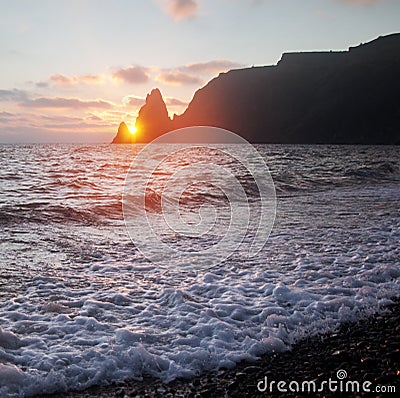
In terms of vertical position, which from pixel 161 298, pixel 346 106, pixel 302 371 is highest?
pixel 346 106

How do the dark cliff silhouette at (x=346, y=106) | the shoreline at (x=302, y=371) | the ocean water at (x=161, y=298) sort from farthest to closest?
the dark cliff silhouette at (x=346, y=106), the ocean water at (x=161, y=298), the shoreline at (x=302, y=371)

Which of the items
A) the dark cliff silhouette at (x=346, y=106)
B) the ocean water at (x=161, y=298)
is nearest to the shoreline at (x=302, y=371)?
the ocean water at (x=161, y=298)

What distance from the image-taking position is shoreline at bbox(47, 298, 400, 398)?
335 centimetres

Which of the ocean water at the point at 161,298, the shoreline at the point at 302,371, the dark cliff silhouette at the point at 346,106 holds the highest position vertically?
the dark cliff silhouette at the point at 346,106

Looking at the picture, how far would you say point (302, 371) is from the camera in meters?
3.61

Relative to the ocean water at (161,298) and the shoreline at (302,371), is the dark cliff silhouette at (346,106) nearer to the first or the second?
the ocean water at (161,298)

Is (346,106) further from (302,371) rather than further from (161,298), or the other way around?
(302,371)

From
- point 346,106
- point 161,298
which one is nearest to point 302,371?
point 161,298

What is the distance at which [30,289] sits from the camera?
18.7ft

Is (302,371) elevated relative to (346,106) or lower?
lower

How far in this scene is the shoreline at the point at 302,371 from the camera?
3.35 meters

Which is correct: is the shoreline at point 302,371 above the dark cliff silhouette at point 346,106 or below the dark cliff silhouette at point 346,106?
below

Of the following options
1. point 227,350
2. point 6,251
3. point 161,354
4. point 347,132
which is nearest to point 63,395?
point 161,354

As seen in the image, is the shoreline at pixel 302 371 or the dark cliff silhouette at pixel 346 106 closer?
the shoreline at pixel 302 371
